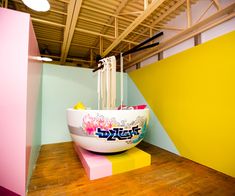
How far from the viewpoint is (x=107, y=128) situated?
158 cm

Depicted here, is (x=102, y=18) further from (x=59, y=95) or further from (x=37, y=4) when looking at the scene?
(x=59, y=95)

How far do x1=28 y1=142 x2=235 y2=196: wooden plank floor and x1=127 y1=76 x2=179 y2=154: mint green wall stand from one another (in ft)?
1.53

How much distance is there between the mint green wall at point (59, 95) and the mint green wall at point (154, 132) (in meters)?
1.22

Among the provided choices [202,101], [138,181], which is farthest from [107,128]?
[202,101]

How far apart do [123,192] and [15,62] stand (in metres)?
1.68

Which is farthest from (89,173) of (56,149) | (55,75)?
(55,75)

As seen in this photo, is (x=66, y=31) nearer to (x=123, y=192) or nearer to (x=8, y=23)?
(x=8, y=23)

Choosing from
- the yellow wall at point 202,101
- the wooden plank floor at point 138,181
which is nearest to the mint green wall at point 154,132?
the yellow wall at point 202,101

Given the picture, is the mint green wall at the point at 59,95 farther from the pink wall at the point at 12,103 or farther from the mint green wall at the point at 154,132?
the pink wall at the point at 12,103

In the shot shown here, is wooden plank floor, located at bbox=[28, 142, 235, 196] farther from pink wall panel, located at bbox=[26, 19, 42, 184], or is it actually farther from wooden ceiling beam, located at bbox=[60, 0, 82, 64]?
wooden ceiling beam, located at bbox=[60, 0, 82, 64]

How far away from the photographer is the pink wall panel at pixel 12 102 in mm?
1231

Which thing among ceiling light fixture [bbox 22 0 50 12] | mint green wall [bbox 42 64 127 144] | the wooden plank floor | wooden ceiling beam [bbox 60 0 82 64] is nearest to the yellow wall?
the wooden plank floor

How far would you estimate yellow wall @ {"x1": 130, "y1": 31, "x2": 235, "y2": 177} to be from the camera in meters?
1.65

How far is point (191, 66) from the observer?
2.08 metres
